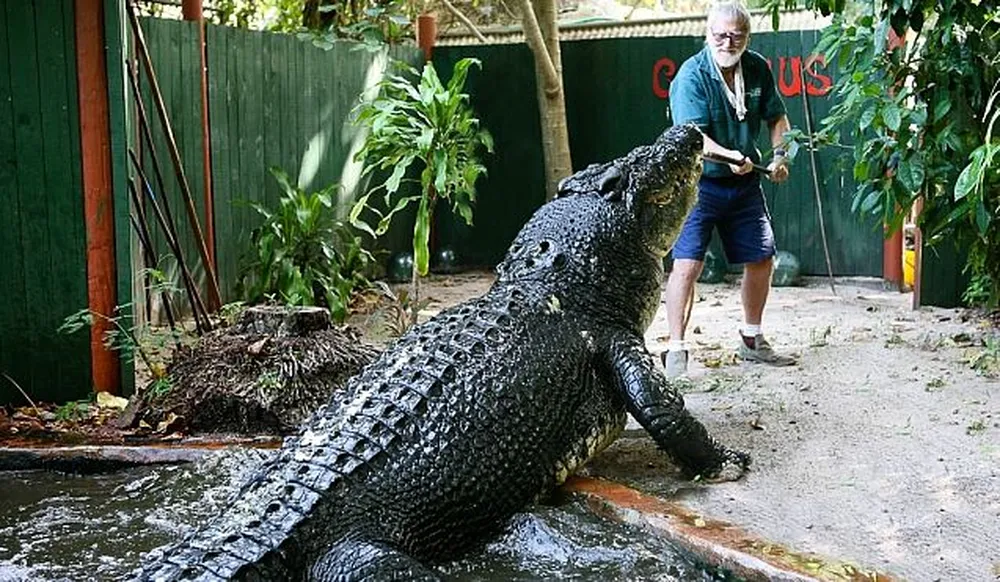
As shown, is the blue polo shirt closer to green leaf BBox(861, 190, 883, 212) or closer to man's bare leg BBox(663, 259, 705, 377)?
man's bare leg BBox(663, 259, 705, 377)

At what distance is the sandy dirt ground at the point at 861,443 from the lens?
337 cm

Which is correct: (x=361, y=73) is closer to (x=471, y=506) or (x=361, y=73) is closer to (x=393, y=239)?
(x=393, y=239)

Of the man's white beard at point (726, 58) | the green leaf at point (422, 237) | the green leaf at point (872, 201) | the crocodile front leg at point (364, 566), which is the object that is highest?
the man's white beard at point (726, 58)

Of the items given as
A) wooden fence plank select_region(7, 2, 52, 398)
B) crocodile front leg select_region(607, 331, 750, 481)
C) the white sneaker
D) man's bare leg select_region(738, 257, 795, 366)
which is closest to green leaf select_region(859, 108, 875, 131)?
man's bare leg select_region(738, 257, 795, 366)

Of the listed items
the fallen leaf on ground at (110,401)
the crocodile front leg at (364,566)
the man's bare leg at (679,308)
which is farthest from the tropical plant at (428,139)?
the crocodile front leg at (364,566)

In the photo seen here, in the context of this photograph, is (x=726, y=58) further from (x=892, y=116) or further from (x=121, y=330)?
(x=121, y=330)

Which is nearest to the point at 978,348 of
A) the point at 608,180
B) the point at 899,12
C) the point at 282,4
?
the point at 899,12

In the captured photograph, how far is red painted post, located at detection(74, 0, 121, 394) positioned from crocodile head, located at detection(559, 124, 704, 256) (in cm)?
223

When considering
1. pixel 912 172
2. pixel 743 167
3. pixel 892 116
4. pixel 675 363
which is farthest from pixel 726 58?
pixel 675 363

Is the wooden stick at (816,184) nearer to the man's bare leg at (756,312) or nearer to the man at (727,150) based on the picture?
the man's bare leg at (756,312)

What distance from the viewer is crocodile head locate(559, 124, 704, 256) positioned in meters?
4.57

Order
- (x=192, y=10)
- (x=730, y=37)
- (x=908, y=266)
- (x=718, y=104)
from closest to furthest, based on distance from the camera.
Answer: (x=730, y=37), (x=718, y=104), (x=192, y=10), (x=908, y=266)

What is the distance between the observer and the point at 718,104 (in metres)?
5.68

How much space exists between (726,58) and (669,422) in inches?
90.5
